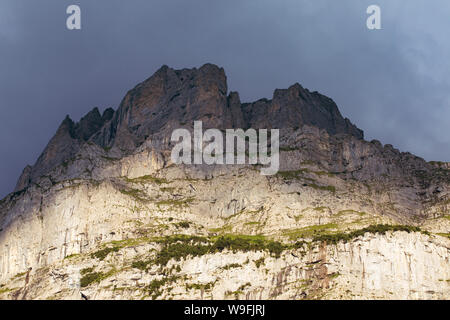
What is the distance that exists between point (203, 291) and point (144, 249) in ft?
90.3

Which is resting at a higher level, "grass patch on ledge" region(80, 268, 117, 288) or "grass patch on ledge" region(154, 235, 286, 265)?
"grass patch on ledge" region(154, 235, 286, 265)

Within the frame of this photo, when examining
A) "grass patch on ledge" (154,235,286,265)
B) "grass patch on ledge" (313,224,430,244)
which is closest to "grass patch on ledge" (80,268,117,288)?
"grass patch on ledge" (154,235,286,265)

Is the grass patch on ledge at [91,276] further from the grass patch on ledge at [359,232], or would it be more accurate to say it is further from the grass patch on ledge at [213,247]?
the grass patch on ledge at [359,232]

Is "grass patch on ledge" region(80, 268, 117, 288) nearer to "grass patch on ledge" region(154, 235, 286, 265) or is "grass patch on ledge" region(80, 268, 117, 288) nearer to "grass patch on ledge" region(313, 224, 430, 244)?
"grass patch on ledge" region(154, 235, 286, 265)

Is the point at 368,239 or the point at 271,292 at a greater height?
the point at 368,239

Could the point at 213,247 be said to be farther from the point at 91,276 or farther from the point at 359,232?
the point at 359,232

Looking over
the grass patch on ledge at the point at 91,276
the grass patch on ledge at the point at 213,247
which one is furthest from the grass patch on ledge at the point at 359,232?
the grass patch on ledge at the point at 91,276

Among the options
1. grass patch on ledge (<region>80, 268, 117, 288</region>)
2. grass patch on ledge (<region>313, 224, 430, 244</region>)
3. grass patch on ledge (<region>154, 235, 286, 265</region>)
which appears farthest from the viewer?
grass patch on ledge (<region>154, 235, 286, 265</region>)

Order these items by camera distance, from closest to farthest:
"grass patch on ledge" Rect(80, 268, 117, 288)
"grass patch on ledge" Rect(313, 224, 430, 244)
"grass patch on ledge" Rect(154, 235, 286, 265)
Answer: "grass patch on ledge" Rect(313, 224, 430, 244) < "grass patch on ledge" Rect(80, 268, 117, 288) < "grass patch on ledge" Rect(154, 235, 286, 265)

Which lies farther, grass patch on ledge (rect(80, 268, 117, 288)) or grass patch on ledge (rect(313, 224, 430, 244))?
grass patch on ledge (rect(80, 268, 117, 288))
